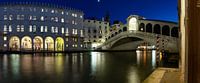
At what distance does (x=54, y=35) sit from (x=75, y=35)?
5.49 meters

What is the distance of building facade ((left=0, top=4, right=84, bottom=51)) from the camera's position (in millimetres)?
59250

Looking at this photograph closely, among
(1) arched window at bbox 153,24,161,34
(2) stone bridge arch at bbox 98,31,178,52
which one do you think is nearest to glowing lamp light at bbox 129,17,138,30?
(2) stone bridge arch at bbox 98,31,178,52

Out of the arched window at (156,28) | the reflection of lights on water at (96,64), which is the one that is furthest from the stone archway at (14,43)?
the reflection of lights on water at (96,64)

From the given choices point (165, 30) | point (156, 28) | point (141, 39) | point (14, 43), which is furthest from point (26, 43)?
point (165, 30)

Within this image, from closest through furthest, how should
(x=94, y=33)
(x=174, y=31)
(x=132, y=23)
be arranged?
(x=174, y=31)
(x=132, y=23)
(x=94, y=33)

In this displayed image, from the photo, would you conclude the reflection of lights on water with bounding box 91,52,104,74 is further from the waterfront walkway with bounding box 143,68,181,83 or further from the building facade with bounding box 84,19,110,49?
the building facade with bounding box 84,19,110,49

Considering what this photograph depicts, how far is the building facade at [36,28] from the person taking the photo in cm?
5925

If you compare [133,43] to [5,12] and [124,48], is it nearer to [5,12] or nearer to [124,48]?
[124,48]

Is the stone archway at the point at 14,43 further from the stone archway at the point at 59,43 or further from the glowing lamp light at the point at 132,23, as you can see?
the glowing lamp light at the point at 132,23

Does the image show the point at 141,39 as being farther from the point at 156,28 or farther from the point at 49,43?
the point at 49,43

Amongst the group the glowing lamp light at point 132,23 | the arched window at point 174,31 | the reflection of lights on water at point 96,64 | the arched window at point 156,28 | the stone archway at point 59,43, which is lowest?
the reflection of lights on water at point 96,64

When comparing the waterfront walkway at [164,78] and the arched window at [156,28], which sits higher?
the arched window at [156,28]

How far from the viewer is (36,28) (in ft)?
200

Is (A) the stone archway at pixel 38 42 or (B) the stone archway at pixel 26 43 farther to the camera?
(A) the stone archway at pixel 38 42
